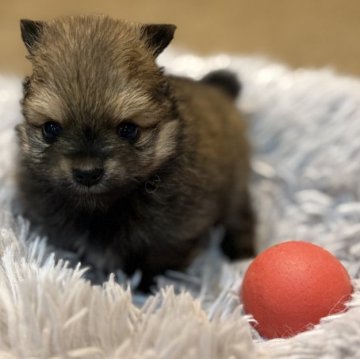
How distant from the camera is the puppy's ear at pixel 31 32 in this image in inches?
57.1

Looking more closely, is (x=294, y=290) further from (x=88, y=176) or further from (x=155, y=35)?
(x=155, y=35)

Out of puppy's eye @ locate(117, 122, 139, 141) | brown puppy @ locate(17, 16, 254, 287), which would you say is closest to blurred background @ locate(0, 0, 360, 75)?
brown puppy @ locate(17, 16, 254, 287)

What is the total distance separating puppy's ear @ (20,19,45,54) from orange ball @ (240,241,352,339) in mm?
689

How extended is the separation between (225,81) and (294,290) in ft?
3.25

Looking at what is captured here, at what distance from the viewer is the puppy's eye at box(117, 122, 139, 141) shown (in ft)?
4.45

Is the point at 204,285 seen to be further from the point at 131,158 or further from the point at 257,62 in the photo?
the point at 257,62

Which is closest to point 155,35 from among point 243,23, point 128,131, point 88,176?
point 128,131

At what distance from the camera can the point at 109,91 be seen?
1.31 meters

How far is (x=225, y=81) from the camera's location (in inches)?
85.4

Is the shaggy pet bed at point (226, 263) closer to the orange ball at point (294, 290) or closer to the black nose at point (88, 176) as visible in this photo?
the orange ball at point (294, 290)

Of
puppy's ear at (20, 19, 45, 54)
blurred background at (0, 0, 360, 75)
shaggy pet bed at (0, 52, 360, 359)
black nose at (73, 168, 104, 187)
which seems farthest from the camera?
blurred background at (0, 0, 360, 75)

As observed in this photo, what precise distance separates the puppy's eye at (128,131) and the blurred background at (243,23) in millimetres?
1637

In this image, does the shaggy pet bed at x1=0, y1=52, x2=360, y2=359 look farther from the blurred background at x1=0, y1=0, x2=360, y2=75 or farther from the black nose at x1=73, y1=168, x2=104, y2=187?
the blurred background at x1=0, y1=0, x2=360, y2=75

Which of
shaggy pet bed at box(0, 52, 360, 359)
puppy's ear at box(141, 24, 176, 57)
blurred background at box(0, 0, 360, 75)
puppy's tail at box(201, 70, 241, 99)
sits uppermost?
blurred background at box(0, 0, 360, 75)
